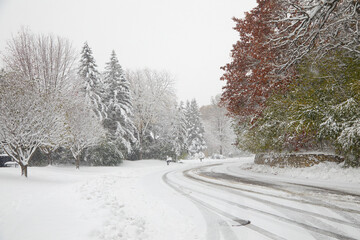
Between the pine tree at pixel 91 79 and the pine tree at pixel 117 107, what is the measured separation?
4.22 feet

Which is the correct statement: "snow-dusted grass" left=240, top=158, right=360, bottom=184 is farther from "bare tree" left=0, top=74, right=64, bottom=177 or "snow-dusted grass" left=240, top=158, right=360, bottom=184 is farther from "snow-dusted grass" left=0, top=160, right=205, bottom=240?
"bare tree" left=0, top=74, right=64, bottom=177

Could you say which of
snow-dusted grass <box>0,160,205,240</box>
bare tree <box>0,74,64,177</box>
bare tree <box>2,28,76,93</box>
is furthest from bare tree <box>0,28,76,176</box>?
bare tree <box>2,28,76,93</box>

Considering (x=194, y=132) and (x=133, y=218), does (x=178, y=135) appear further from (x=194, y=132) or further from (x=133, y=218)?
(x=133, y=218)

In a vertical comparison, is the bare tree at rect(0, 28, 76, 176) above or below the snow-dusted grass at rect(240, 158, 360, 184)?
above

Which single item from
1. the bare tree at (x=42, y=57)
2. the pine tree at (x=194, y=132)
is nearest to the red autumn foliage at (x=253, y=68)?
the bare tree at (x=42, y=57)

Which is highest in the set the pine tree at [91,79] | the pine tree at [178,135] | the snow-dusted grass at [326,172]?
the pine tree at [91,79]

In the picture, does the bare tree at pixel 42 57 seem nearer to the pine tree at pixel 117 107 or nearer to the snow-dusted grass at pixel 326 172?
the pine tree at pixel 117 107

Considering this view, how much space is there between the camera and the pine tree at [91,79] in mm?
21969

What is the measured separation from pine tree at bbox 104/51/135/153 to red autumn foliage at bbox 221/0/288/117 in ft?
47.2

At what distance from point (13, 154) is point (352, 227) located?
1283 centimetres

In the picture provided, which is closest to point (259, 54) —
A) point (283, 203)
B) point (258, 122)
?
point (258, 122)

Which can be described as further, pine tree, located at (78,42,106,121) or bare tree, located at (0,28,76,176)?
pine tree, located at (78,42,106,121)

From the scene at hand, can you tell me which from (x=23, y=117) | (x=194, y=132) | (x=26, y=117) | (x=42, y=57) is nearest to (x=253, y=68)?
(x=26, y=117)

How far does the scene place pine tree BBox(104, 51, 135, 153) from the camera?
23.7 m
